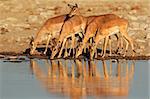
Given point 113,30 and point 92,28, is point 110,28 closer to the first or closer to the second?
point 113,30

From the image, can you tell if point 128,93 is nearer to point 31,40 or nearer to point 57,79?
point 57,79

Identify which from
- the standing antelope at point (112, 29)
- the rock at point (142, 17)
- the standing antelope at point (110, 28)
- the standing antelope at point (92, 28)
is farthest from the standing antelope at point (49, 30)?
the rock at point (142, 17)

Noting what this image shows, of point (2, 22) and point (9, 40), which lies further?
point (2, 22)

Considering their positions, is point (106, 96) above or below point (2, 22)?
below

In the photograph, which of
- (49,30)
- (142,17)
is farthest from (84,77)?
(142,17)

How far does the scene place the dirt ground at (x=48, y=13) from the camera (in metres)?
22.2

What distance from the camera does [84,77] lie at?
16.4 metres

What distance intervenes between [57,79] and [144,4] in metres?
9.25

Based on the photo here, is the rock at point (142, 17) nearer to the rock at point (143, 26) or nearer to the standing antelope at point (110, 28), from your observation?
the rock at point (143, 26)

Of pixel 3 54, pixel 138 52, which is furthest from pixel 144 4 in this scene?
pixel 3 54

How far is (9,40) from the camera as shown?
21.8 meters

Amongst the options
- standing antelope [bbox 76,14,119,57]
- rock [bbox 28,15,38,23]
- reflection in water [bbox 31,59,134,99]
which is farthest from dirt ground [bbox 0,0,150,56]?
reflection in water [bbox 31,59,134,99]

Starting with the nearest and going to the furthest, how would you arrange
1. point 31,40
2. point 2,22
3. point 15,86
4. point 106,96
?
point 106,96
point 15,86
point 31,40
point 2,22

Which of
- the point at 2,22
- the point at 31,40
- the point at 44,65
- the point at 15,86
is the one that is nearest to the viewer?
the point at 15,86
